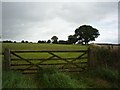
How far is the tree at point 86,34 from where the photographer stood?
7138cm

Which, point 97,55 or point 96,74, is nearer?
point 96,74

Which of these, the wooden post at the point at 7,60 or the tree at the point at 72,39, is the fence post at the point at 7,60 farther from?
the tree at the point at 72,39

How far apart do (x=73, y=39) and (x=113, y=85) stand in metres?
60.7

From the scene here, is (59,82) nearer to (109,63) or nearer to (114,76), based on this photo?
(114,76)

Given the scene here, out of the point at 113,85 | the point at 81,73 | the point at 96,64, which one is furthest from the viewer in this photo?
A: the point at 96,64

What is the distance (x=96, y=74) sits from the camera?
1103 centimetres

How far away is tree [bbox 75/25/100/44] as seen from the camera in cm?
7138

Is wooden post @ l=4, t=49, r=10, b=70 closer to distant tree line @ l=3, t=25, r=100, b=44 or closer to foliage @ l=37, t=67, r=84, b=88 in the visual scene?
foliage @ l=37, t=67, r=84, b=88

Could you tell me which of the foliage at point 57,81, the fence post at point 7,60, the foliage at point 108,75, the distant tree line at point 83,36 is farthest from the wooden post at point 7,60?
the distant tree line at point 83,36

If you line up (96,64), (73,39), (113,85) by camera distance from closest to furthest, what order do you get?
(113,85)
(96,64)
(73,39)

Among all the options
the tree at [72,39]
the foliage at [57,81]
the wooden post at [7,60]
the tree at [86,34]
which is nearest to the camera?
the foliage at [57,81]

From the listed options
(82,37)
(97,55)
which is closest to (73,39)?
(82,37)

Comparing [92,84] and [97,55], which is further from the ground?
[97,55]

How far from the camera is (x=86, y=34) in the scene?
73.2m
